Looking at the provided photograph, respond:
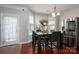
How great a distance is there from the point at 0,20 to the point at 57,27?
128cm

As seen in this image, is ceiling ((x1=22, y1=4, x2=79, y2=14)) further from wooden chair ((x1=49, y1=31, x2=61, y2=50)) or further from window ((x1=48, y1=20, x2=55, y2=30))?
wooden chair ((x1=49, y1=31, x2=61, y2=50))

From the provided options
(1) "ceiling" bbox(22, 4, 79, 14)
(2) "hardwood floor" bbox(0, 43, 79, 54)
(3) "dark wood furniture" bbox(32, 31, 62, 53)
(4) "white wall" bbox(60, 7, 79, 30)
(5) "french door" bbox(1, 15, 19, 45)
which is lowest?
(2) "hardwood floor" bbox(0, 43, 79, 54)

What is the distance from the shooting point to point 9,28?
2.48m

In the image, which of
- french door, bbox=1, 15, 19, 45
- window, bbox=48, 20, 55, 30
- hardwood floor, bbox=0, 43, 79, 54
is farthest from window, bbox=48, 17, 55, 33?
french door, bbox=1, 15, 19, 45

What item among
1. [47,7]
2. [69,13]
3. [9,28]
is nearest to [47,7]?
[47,7]

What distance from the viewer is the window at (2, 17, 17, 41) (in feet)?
8.11

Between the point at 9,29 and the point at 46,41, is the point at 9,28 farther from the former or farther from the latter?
the point at 46,41

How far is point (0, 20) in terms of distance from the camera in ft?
8.09

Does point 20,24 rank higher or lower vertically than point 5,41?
higher

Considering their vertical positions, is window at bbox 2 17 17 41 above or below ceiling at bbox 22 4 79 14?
below

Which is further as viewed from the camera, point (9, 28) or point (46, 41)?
point (46, 41)
